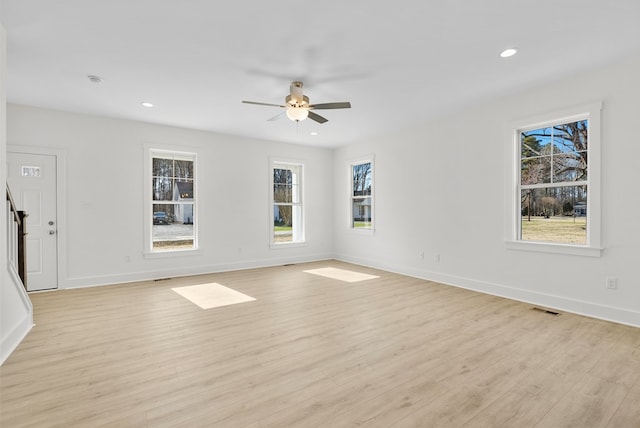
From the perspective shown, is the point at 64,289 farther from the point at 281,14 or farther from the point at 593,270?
the point at 593,270

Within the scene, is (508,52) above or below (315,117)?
above

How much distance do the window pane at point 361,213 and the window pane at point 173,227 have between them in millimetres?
3464

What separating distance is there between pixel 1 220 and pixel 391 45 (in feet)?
12.2

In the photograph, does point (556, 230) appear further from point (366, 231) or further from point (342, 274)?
point (366, 231)

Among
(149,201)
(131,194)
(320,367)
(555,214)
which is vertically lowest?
(320,367)

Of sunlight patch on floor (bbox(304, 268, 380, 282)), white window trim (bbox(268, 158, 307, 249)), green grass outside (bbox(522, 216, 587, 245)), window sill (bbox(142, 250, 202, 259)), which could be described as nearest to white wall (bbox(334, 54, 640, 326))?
green grass outside (bbox(522, 216, 587, 245))

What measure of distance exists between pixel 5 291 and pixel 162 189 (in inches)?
129

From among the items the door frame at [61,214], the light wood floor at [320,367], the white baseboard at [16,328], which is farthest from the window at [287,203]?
the white baseboard at [16,328]

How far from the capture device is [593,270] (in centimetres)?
366

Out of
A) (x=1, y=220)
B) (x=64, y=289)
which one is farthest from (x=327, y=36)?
(x=64, y=289)

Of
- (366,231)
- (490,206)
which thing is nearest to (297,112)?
(490,206)

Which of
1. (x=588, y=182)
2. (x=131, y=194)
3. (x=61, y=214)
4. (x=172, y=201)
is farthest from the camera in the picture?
(x=172, y=201)

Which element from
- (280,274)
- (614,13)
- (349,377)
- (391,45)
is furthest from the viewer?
(280,274)

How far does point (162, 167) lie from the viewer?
19.4 feet
